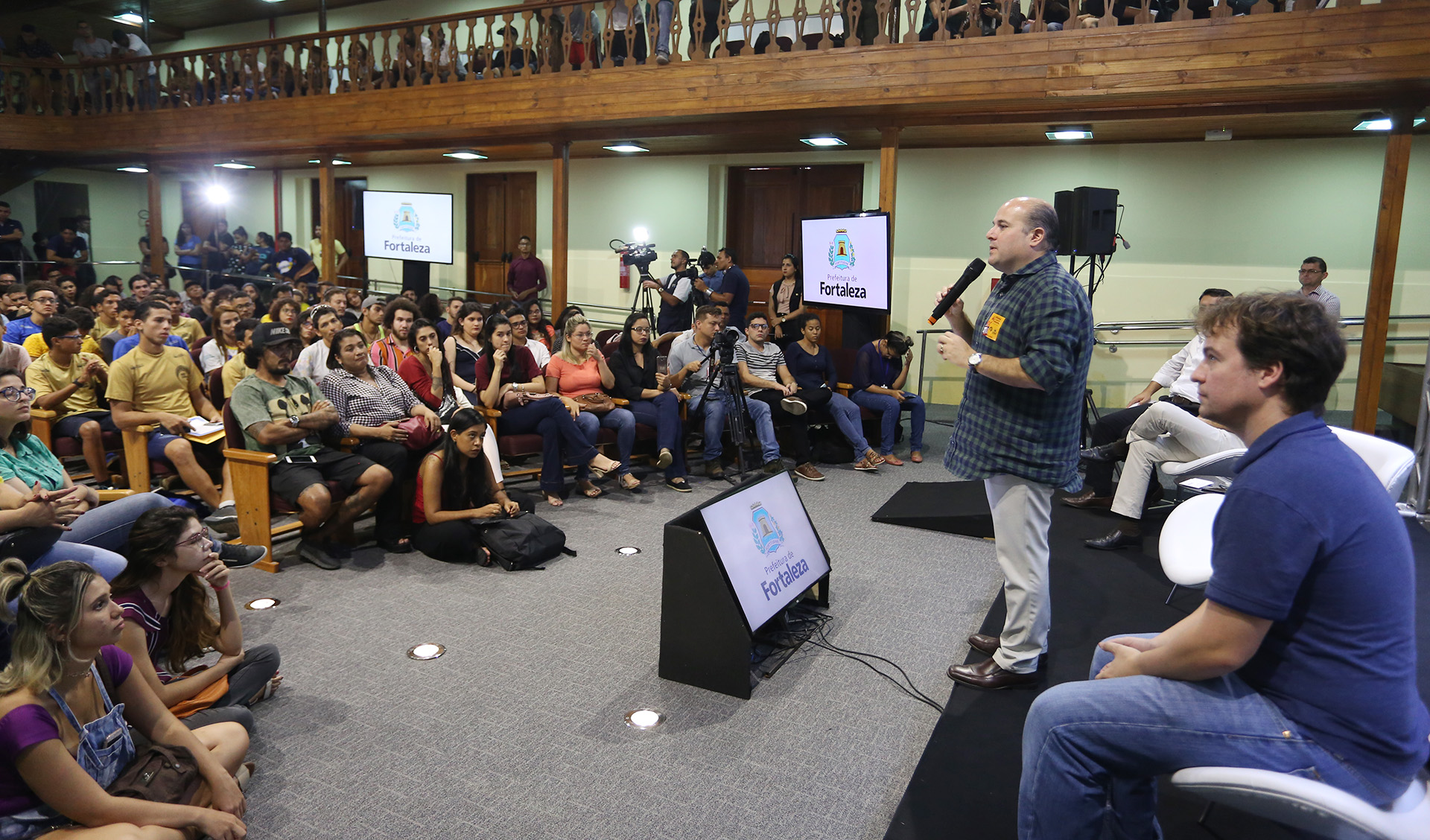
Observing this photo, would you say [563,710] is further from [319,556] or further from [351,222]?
[351,222]

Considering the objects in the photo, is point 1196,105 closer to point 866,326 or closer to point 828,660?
point 866,326

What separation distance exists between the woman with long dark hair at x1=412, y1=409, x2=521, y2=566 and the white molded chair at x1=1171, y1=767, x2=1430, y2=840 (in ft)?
11.2

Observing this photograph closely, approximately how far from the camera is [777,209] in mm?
10594

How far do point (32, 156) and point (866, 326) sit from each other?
12846 mm

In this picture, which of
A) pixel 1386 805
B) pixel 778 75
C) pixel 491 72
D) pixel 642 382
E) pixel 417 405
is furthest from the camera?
pixel 491 72

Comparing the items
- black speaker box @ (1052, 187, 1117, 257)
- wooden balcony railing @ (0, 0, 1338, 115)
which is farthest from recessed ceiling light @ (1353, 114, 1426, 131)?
black speaker box @ (1052, 187, 1117, 257)

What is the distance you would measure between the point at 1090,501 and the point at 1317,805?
425cm

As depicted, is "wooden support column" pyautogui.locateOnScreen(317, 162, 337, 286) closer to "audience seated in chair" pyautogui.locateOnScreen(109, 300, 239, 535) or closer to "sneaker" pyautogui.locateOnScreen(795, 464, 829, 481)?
"audience seated in chair" pyautogui.locateOnScreen(109, 300, 239, 535)

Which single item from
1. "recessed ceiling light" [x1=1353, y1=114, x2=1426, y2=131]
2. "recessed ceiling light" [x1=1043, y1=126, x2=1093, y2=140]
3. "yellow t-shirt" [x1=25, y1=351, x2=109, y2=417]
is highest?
"recessed ceiling light" [x1=1043, y1=126, x2=1093, y2=140]

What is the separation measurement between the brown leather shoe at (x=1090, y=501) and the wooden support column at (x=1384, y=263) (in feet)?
7.95

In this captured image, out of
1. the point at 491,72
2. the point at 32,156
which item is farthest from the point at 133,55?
the point at 491,72

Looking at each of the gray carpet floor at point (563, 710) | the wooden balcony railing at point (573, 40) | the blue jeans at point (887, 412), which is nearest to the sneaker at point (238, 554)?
the gray carpet floor at point (563, 710)

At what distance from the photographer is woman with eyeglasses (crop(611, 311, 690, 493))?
19.8 ft

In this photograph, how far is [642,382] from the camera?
6336 mm
